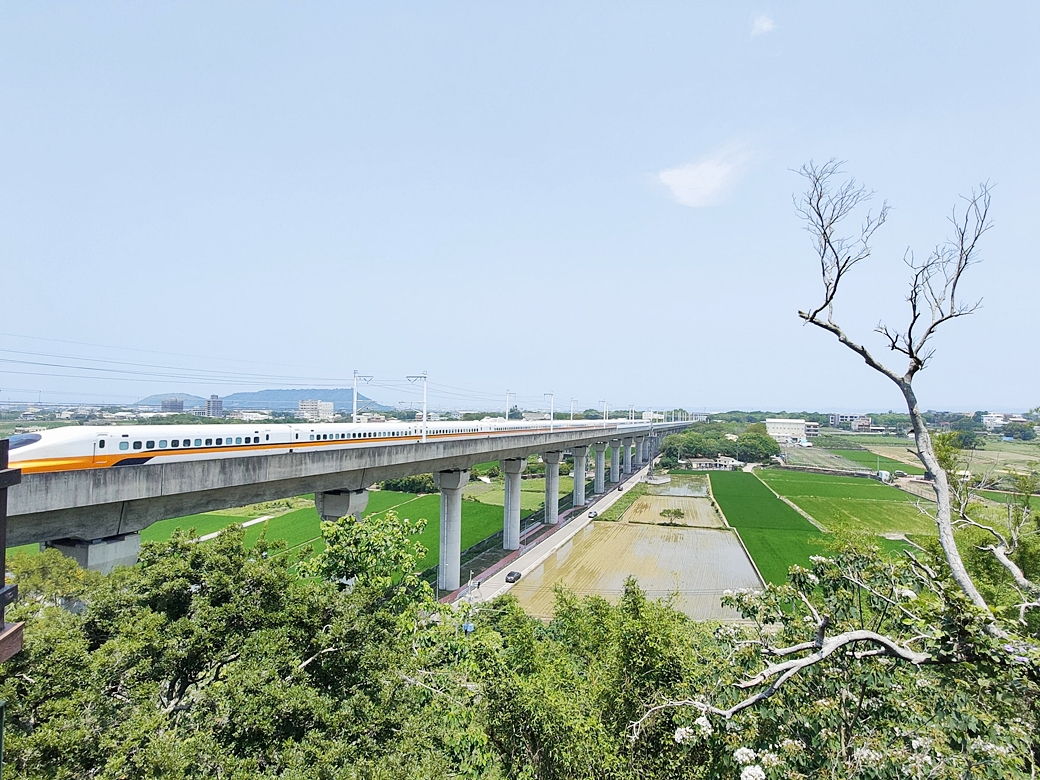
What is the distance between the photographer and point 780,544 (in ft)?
149

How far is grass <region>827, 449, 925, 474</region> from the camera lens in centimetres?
9262

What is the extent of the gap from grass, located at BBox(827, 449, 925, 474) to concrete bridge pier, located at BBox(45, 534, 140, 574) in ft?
332

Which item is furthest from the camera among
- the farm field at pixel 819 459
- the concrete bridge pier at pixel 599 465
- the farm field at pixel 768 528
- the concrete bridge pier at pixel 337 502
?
the farm field at pixel 819 459

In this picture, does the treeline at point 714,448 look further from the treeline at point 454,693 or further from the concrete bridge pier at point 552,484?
the treeline at point 454,693

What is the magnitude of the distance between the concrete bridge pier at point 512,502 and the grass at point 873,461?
2951 inches

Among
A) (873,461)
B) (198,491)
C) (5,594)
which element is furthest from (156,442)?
(873,461)

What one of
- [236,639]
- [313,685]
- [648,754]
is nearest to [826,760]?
[648,754]

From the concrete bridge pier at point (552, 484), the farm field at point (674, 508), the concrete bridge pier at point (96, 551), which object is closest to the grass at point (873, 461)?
the farm field at point (674, 508)

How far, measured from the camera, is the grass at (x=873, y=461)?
9262 cm

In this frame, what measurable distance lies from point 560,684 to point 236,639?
19.9 ft

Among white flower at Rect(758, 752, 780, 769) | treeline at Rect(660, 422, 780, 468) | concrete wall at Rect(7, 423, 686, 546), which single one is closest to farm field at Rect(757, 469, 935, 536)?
treeline at Rect(660, 422, 780, 468)

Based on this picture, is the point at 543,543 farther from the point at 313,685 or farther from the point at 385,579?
the point at 313,685

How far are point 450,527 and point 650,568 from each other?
52.7ft

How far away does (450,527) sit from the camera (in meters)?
31.6
